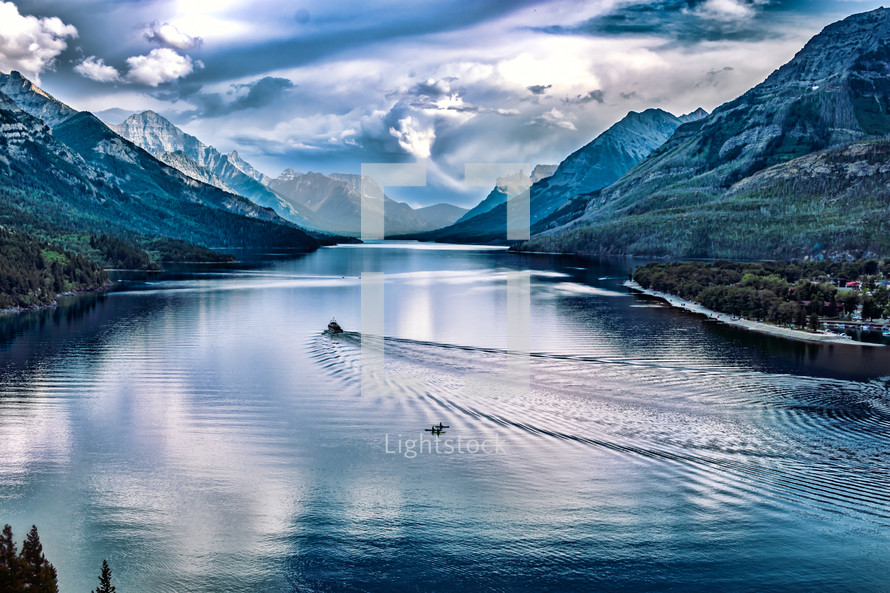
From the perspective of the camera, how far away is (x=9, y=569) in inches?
1296

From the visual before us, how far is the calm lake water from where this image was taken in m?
36.4

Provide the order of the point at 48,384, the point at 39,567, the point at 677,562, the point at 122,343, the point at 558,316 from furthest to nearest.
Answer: the point at 558,316
the point at 122,343
the point at 48,384
the point at 677,562
the point at 39,567

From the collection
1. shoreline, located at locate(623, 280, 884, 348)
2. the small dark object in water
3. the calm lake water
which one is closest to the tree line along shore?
shoreline, located at locate(623, 280, 884, 348)

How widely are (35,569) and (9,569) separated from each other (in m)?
1.10

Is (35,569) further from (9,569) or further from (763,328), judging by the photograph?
(763,328)

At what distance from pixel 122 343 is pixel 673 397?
75.5 m

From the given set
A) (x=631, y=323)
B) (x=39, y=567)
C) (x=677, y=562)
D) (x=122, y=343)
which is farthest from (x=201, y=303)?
(x=677, y=562)

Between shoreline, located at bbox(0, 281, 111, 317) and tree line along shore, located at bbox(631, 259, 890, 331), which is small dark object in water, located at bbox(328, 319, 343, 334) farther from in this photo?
tree line along shore, located at bbox(631, 259, 890, 331)

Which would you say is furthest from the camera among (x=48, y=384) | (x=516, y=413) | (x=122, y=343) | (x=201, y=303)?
(x=201, y=303)

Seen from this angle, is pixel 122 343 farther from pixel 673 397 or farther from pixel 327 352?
pixel 673 397

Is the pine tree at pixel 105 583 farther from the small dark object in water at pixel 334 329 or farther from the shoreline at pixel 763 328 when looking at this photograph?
the shoreline at pixel 763 328

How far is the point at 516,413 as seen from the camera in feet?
201

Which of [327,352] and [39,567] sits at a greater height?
[327,352]

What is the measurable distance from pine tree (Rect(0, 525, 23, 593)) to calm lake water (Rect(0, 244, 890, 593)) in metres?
3.13
